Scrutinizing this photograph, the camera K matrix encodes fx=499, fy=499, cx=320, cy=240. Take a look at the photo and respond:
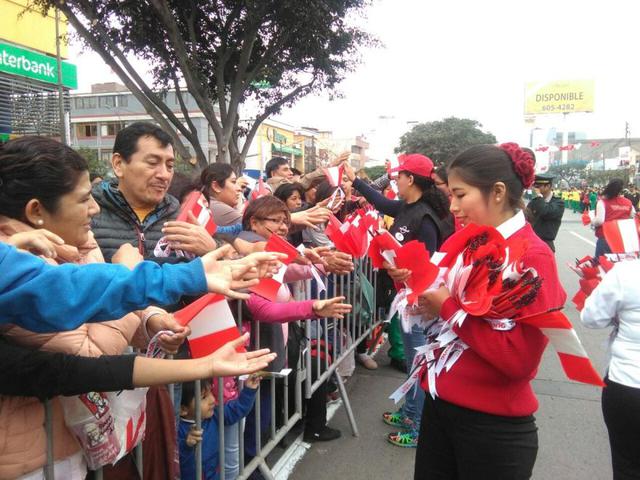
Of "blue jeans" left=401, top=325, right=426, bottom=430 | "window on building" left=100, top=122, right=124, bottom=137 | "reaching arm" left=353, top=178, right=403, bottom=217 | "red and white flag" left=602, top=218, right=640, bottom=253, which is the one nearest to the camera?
"red and white flag" left=602, top=218, right=640, bottom=253

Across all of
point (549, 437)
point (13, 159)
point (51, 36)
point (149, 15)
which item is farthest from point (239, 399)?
point (51, 36)

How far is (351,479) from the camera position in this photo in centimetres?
310

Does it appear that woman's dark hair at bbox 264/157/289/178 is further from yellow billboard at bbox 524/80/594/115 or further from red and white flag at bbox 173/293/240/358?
yellow billboard at bbox 524/80/594/115

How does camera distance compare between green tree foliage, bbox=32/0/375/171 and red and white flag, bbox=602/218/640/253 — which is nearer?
red and white flag, bbox=602/218/640/253

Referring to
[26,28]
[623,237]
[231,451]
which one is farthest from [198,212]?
[26,28]

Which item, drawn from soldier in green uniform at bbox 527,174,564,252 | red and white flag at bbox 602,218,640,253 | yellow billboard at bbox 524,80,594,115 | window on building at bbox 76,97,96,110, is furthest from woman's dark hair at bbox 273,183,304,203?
Result: yellow billboard at bbox 524,80,594,115

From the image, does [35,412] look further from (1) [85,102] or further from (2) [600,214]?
(1) [85,102]

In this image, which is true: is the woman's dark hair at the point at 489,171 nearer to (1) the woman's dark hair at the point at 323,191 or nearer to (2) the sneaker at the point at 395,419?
(2) the sneaker at the point at 395,419

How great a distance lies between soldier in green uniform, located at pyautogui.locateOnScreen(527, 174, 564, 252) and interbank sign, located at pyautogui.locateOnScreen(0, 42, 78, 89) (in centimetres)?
1228

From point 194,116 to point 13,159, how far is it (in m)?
50.9

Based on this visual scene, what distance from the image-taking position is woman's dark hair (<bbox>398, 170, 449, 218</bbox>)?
3789 mm

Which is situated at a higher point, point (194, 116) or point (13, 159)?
point (194, 116)

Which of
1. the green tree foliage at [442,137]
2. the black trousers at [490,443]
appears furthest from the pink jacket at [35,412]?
the green tree foliage at [442,137]

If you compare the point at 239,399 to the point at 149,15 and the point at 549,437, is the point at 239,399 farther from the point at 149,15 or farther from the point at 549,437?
the point at 149,15
